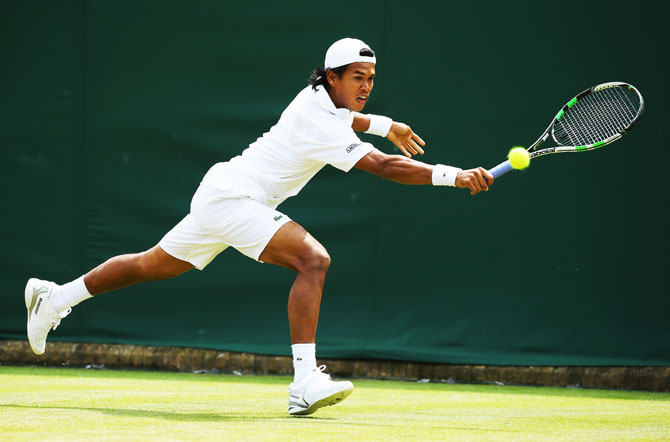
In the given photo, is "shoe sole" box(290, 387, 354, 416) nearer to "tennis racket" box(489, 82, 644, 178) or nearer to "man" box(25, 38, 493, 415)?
"man" box(25, 38, 493, 415)

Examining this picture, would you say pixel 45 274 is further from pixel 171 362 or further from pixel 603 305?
pixel 603 305

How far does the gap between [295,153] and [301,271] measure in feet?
1.82

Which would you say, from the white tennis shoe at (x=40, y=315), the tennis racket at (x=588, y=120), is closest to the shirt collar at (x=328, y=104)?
the tennis racket at (x=588, y=120)

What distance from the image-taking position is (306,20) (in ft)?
21.7

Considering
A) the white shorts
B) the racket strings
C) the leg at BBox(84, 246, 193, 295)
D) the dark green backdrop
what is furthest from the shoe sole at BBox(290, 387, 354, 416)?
the dark green backdrop

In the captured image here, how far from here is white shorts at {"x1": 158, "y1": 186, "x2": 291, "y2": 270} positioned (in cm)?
454

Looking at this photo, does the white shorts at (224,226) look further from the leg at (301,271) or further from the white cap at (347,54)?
the white cap at (347,54)

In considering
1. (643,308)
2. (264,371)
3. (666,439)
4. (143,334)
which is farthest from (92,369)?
(666,439)

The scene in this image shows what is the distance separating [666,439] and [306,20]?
376 cm

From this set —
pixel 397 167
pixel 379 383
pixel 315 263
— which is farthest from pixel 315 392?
pixel 379 383

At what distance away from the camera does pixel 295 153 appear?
15.2 feet

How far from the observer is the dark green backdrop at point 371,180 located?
6.26 meters

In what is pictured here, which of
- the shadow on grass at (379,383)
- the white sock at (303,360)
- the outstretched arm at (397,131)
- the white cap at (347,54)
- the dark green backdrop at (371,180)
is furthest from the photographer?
the dark green backdrop at (371,180)

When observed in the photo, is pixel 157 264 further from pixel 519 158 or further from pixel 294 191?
pixel 519 158
